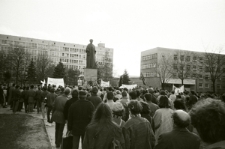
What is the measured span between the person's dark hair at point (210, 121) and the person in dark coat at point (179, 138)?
1.22 metres

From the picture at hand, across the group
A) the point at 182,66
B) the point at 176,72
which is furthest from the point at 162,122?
the point at 176,72

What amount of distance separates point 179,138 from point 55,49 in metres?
120

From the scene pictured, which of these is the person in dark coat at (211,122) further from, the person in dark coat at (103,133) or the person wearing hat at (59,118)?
the person wearing hat at (59,118)

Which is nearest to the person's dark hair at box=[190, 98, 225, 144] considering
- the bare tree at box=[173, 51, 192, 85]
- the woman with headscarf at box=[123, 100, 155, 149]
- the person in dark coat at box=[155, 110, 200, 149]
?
the person in dark coat at box=[155, 110, 200, 149]

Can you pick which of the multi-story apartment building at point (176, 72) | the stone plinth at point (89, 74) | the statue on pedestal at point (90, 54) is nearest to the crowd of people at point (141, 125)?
the stone plinth at point (89, 74)

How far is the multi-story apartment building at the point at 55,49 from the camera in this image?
10781cm

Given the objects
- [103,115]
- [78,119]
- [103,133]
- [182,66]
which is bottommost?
[78,119]

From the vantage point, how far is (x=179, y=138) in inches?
125

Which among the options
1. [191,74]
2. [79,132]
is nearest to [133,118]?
[79,132]

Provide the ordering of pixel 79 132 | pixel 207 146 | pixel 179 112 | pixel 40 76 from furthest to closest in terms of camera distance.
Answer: pixel 40 76
pixel 79 132
pixel 179 112
pixel 207 146

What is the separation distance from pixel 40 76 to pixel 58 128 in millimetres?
58499

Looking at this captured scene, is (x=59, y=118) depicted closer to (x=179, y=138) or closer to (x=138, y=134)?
(x=138, y=134)

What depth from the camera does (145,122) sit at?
4.11 m

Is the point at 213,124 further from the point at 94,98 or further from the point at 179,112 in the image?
the point at 94,98
